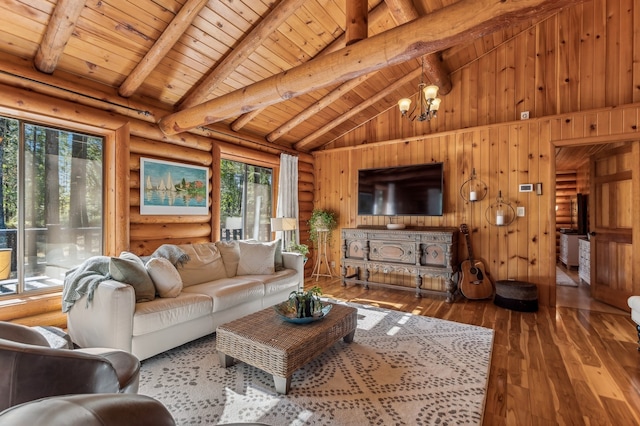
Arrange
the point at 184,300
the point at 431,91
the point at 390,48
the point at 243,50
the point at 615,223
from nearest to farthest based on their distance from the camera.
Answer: the point at 390,48
the point at 184,300
the point at 431,91
the point at 243,50
the point at 615,223

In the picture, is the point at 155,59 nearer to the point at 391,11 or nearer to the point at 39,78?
the point at 39,78

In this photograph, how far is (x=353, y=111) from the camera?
530 centimetres

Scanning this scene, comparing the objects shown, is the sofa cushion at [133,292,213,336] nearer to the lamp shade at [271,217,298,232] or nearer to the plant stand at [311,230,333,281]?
the lamp shade at [271,217,298,232]

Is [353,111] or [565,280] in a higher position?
[353,111]

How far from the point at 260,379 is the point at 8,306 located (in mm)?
2530

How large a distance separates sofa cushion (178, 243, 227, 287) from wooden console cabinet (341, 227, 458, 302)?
7.43ft

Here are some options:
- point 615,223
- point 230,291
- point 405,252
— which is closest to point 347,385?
point 230,291

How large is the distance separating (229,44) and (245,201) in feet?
8.49

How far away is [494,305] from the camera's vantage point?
166 inches

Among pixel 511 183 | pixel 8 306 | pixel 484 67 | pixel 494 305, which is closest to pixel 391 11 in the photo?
pixel 484 67

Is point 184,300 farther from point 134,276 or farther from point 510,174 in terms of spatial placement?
point 510,174

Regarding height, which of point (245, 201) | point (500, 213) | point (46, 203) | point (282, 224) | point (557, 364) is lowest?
point (557, 364)

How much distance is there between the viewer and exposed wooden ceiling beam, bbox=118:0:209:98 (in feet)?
9.01

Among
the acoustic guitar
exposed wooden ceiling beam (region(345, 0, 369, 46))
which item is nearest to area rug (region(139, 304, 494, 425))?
the acoustic guitar
